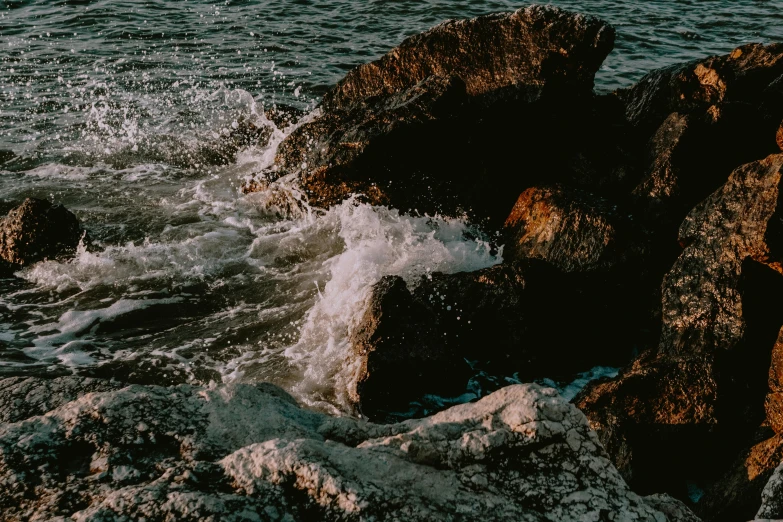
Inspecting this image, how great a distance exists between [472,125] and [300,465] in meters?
7.14

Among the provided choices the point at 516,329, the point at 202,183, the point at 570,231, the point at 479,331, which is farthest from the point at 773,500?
the point at 202,183

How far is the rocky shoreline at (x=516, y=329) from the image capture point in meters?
2.87

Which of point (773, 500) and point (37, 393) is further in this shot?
point (37, 393)

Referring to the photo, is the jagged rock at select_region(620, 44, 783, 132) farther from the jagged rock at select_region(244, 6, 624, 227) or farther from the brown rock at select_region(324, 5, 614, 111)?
the brown rock at select_region(324, 5, 614, 111)

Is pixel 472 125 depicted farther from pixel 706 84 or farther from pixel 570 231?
pixel 706 84

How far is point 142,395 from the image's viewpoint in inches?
130

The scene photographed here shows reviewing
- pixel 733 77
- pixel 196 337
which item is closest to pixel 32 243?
pixel 196 337

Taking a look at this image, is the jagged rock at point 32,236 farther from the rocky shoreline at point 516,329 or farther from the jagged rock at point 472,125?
the jagged rock at point 472,125

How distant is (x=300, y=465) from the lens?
2.80 m

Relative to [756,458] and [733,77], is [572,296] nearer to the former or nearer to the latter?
[756,458]

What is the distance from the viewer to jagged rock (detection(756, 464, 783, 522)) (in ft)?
11.1

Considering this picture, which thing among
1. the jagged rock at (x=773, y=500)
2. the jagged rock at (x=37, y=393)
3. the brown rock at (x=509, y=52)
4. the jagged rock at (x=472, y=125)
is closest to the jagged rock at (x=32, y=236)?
the jagged rock at (x=472, y=125)

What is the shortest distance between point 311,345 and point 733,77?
23.0 feet

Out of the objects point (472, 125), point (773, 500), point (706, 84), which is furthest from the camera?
point (706, 84)
